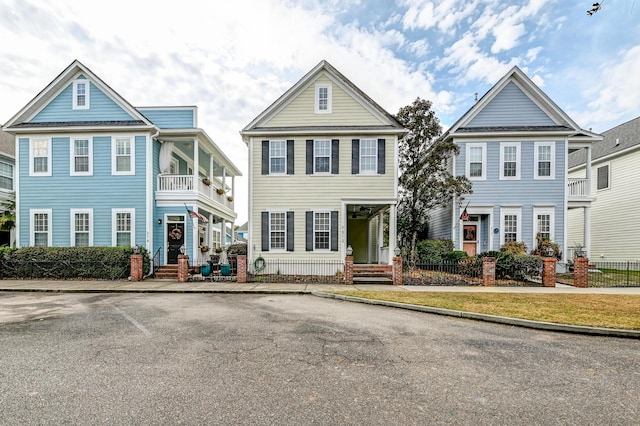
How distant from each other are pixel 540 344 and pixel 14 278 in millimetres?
20229

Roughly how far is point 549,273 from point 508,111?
9209mm

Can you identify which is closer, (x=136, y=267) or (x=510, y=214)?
(x=136, y=267)

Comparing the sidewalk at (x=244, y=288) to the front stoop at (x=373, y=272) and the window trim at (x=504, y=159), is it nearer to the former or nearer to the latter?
the front stoop at (x=373, y=272)

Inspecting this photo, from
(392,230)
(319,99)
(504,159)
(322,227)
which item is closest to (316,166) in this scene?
(322,227)

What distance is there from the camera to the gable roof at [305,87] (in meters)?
15.6

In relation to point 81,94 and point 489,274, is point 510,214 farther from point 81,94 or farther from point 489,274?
point 81,94

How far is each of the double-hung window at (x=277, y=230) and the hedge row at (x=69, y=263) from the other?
6644 mm

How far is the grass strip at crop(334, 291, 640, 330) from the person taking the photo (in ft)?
23.2

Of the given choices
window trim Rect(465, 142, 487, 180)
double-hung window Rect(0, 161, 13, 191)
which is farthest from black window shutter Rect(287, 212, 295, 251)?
double-hung window Rect(0, 161, 13, 191)

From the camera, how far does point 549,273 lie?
1251 centimetres

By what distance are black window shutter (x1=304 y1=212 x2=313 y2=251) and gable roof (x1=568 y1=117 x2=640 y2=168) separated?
1759 cm

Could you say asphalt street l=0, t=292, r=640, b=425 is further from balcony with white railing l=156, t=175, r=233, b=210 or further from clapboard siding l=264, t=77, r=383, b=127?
clapboard siding l=264, t=77, r=383, b=127

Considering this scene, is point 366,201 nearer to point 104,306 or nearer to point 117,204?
point 104,306

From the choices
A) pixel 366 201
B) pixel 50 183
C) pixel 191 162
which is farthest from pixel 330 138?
pixel 50 183
